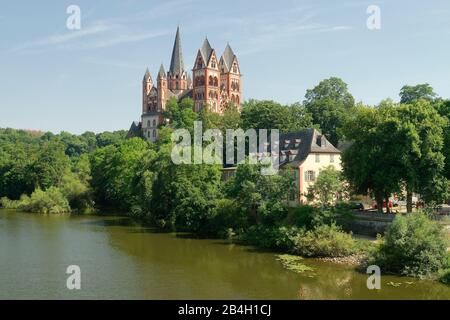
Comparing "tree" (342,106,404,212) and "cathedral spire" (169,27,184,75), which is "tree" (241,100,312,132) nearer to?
"tree" (342,106,404,212)

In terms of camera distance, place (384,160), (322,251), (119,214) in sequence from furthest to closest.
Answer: (119,214)
(384,160)
(322,251)

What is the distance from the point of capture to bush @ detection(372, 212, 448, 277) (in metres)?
30.1

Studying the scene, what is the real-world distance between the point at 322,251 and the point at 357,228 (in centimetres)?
571

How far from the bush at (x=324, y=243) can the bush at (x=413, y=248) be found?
4002 millimetres

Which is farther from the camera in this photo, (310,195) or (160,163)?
(160,163)

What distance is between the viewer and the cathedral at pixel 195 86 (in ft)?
357

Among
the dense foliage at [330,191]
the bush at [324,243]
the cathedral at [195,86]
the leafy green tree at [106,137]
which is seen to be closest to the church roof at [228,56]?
the cathedral at [195,86]

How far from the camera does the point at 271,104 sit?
245 feet

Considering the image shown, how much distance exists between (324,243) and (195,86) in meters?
78.0

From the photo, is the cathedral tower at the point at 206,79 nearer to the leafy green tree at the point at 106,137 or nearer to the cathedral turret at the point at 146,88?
the cathedral turret at the point at 146,88

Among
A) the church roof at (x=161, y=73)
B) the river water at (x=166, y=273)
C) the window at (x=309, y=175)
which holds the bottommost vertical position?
the river water at (x=166, y=273)
